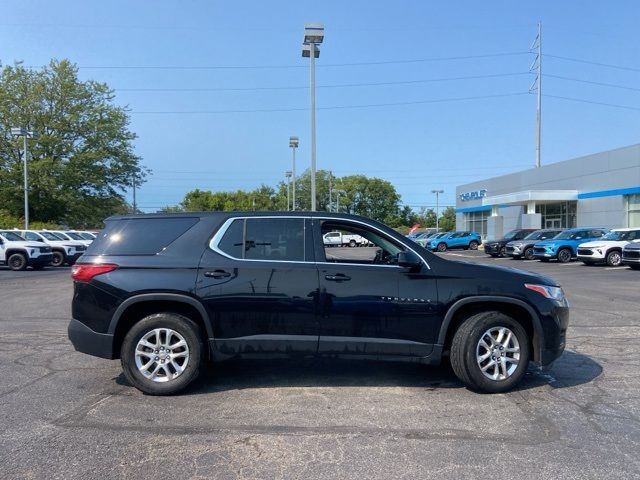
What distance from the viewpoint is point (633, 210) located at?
3366 cm

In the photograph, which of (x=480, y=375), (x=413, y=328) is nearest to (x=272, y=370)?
(x=413, y=328)

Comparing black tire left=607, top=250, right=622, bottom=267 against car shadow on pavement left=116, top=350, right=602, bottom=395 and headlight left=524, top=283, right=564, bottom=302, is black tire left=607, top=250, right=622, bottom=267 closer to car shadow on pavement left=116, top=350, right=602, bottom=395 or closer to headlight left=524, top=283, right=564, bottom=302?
car shadow on pavement left=116, top=350, right=602, bottom=395

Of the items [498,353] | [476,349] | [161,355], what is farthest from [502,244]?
[161,355]

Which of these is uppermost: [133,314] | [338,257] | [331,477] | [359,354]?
[338,257]

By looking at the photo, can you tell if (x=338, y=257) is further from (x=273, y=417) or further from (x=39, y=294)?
(x=39, y=294)

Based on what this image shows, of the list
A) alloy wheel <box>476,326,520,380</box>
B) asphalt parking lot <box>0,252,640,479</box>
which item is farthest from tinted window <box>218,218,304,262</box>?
alloy wheel <box>476,326,520,380</box>

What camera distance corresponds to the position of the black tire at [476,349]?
5.39 metres

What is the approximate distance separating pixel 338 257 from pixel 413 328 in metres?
1.13

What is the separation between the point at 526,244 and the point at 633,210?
30.6 ft

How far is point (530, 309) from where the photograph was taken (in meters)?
5.46

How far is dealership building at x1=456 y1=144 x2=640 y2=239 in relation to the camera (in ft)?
111

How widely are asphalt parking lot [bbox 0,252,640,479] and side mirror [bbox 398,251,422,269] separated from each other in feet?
4.24

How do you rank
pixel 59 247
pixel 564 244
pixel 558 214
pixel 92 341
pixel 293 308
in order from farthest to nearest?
pixel 558 214, pixel 564 244, pixel 59 247, pixel 92 341, pixel 293 308

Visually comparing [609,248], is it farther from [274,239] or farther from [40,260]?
[40,260]
